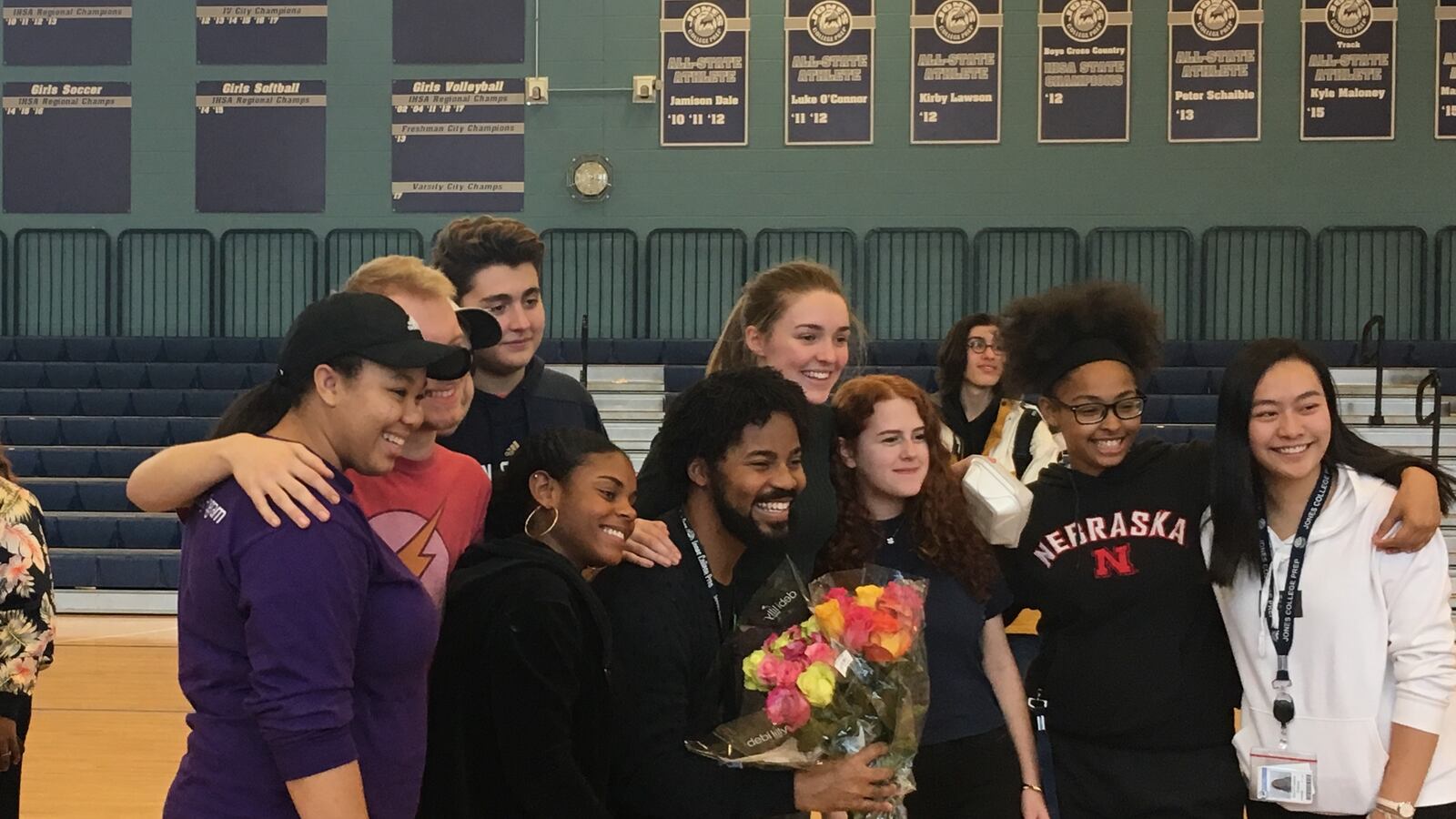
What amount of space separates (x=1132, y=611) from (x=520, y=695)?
1.23m

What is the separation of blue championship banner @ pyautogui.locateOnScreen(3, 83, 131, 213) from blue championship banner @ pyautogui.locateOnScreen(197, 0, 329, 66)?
849mm

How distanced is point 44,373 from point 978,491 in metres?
10.0

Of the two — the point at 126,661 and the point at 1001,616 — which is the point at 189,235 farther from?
the point at 1001,616

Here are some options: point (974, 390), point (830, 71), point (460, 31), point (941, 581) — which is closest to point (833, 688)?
point (941, 581)

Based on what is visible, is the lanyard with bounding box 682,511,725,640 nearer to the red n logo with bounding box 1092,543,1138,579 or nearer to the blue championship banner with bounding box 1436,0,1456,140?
the red n logo with bounding box 1092,543,1138,579

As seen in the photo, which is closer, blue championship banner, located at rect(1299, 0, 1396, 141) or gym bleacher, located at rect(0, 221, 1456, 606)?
gym bleacher, located at rect(0, 221, 1456, 606)

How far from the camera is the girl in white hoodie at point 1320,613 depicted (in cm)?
248

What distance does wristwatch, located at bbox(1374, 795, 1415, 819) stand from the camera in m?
2.43

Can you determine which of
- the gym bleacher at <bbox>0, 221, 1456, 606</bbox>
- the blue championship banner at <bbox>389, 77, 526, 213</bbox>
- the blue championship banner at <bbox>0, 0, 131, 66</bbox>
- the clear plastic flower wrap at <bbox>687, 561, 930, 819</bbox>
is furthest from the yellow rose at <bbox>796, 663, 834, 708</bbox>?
the blue championship banner at <bbox>0, 0, 131, 66</bbox>

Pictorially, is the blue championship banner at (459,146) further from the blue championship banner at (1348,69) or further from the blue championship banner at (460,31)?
the blue championship banner at (1348,69)

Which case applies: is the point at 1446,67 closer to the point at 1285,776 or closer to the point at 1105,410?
the point at 1105,410

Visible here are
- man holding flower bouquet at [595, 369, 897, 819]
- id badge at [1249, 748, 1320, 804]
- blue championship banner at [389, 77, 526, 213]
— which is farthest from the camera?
blue championship banner at [389, 77, 526, 213]

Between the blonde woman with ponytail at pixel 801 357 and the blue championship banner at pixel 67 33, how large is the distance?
35.3ft

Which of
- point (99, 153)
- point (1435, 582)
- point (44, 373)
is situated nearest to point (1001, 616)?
point (1435, 582)
